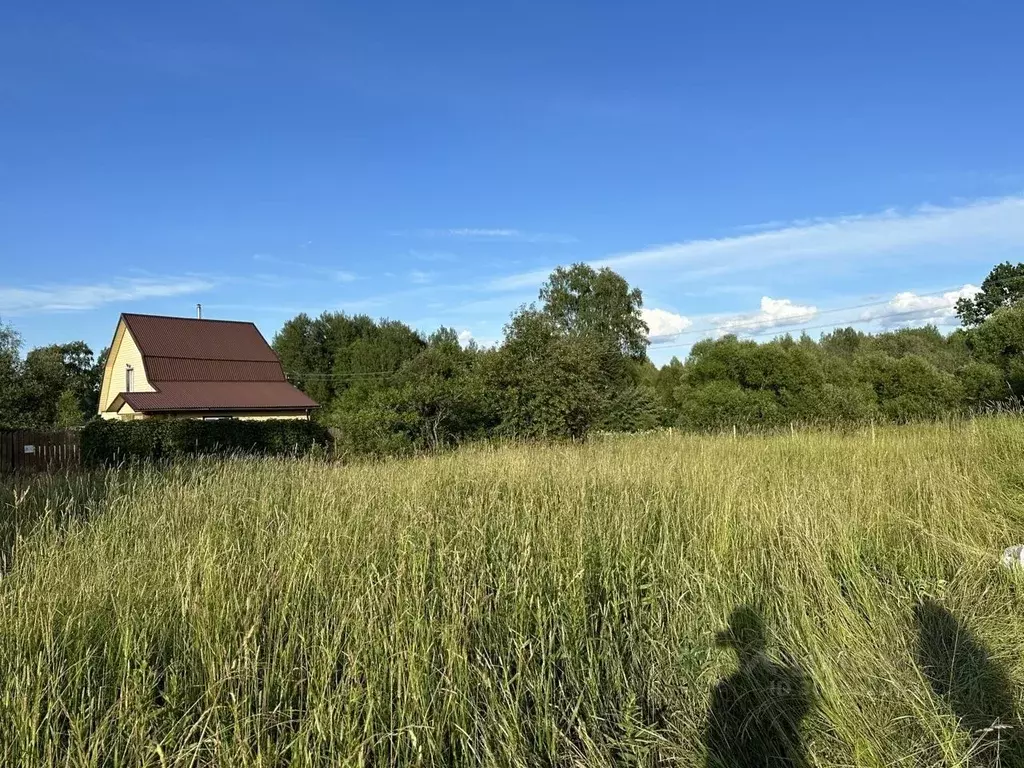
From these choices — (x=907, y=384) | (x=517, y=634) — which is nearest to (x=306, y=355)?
(x=907, y=384)

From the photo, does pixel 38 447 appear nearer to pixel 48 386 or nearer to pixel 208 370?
pixel 208 370

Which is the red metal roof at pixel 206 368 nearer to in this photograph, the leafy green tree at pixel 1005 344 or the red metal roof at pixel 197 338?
the red metal roof at pixel 197 338

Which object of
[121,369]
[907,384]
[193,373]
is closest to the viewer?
[907,384]

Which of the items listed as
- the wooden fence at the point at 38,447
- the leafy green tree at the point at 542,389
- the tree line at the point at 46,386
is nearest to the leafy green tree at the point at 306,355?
the tree line at the point at 46,386

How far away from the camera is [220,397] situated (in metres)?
28.0

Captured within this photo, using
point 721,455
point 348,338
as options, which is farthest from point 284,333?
point 721,455

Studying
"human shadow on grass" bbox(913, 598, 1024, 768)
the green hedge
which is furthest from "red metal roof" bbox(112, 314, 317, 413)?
"human shadow on grass" bbox(913, 598, 1024, 768)

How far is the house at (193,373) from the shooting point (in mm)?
26891

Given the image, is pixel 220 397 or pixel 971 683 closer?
pixel 971 683

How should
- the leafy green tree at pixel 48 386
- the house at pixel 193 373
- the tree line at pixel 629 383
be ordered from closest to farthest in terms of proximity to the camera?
the tree line at pixel 629 383
the house at pixel 193 373
the leafy green tree at pixel 48 386

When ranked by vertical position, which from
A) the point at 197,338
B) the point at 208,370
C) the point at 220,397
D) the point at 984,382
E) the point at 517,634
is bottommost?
the point at 517,634

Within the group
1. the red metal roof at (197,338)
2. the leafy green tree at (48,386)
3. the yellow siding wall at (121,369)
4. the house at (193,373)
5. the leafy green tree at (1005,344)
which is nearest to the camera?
the leafy green tree at (1005,344)

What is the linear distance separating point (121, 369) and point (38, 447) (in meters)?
16.6

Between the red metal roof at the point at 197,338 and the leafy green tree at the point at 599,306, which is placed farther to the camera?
the leafy green tree at the point at 599,306
